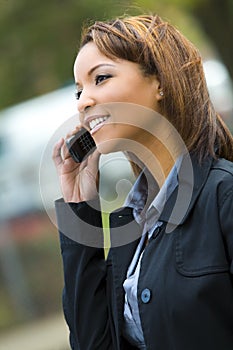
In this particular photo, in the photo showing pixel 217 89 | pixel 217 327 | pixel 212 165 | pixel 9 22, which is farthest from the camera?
pixel 217 89

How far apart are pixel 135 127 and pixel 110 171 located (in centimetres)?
351

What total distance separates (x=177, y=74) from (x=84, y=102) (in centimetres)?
29

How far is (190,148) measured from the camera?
2303 mm

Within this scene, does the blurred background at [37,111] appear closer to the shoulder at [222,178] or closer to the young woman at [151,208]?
the young woman at [151,208]

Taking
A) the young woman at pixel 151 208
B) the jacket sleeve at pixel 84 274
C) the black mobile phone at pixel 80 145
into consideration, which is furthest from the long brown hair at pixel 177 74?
the jacket sleeve at pixel 84 274

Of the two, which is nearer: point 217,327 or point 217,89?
point 217,327

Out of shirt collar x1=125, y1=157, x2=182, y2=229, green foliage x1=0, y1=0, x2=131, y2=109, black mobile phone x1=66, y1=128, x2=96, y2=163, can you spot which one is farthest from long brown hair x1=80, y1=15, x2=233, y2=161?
green foliage x1=0, y1=0, x2=131, y2=109

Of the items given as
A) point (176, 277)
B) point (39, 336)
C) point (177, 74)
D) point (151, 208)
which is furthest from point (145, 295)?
point (39, 336)

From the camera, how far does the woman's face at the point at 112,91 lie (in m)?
2.32

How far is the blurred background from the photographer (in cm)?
686

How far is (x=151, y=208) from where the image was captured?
2365 mm

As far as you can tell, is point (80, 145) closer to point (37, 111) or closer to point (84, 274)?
point (84, 274)

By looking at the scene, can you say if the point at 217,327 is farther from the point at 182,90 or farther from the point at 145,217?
the point at 182,90

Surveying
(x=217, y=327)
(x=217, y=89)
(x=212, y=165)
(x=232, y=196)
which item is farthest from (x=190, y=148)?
(x=217, y=89)
